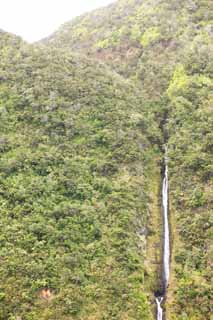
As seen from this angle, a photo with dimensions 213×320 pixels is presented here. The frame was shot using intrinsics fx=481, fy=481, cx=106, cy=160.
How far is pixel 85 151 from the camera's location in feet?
142

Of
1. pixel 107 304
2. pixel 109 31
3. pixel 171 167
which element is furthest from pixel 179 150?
pixel 109 31

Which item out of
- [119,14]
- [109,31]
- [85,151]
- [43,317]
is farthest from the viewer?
[119,14]

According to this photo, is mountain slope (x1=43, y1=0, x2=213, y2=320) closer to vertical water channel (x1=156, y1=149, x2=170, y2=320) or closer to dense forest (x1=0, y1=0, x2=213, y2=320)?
dense forest (x1=0, y1=0, x2=213, y2=320)

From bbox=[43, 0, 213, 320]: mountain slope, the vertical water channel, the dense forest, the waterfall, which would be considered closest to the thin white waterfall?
the vertical water channel

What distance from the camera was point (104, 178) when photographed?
41.1 meters

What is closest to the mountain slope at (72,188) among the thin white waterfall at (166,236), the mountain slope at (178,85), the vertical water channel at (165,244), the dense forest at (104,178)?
the dense forest at (104,178)

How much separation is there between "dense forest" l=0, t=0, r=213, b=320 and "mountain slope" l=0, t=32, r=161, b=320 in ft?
0.32

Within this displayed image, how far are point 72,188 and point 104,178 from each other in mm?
3293

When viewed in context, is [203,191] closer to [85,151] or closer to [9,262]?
[85,151]

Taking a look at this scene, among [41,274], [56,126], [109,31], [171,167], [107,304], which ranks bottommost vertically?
[107,304]

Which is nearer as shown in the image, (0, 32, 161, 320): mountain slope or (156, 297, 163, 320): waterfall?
(0, 32, 161, 320): mountain slope

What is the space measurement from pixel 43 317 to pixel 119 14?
54.5 metres

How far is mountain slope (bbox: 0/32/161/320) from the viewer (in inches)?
1267

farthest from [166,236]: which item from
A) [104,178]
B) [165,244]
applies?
[104,178]
